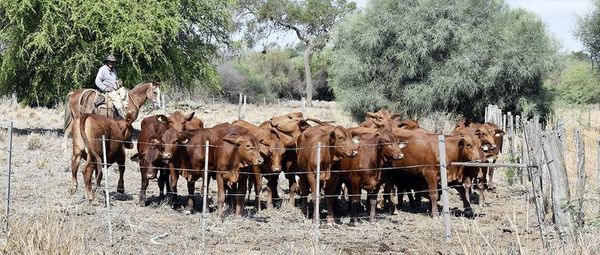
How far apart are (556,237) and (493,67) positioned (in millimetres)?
22125

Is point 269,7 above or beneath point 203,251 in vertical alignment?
above

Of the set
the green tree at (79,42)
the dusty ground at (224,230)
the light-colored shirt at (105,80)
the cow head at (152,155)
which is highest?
the green tree at (79,42)

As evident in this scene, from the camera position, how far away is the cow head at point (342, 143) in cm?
1130

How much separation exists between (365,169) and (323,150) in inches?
27.1

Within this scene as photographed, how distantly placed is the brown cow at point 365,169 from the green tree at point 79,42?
1320 cm

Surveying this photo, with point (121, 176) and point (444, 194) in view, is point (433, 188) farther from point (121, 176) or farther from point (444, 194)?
point (121, 176)

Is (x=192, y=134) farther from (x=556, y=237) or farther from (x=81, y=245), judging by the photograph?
(x=556, y=237)

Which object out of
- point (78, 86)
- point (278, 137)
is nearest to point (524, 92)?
point (78, 86)

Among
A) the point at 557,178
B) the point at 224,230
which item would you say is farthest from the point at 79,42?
the point at 557,178

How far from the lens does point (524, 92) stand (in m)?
31.2

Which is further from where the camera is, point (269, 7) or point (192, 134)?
point (269, 7)

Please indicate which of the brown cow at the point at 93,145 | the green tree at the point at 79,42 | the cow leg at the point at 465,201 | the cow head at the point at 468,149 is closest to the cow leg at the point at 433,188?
the cow leg at the point at 465,201

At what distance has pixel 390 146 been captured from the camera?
1194cm

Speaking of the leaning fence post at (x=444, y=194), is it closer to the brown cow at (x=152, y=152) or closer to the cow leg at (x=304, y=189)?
the cow leg at (x=304, y=189)
